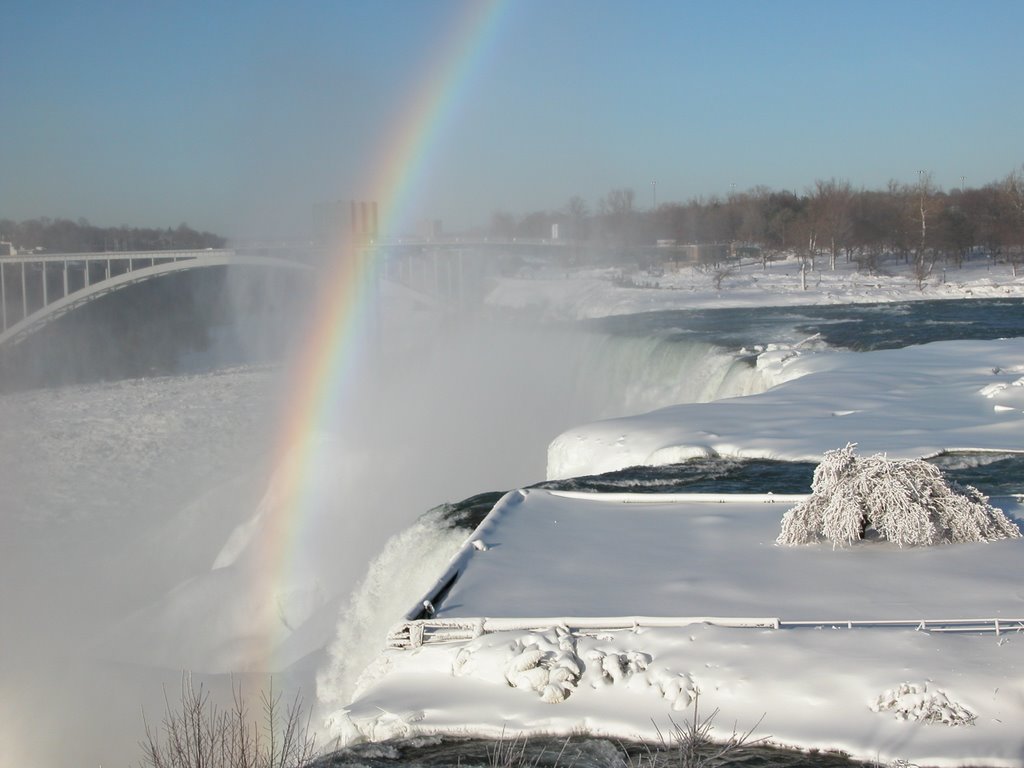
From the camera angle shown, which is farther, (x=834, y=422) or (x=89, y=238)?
(x=89, y=238)

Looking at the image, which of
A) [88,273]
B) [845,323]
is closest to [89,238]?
[88,273]

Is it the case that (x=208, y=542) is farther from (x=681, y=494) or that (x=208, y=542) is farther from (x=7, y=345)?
(x=7, y=345)

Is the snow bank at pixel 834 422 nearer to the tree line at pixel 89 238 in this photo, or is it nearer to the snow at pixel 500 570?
the snow at pixel 500 570

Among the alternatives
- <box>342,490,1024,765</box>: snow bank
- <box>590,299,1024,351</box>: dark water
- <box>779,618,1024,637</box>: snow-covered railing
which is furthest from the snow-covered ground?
<box>779,618,1024,637</box>: snow-covered railing

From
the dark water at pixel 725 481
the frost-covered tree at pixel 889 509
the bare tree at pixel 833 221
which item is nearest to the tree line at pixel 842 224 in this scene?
the bare tree at pixel 833 221

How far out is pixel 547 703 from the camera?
6320 millimetres

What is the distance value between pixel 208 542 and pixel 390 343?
890 inches

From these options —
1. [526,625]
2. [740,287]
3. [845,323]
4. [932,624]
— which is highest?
[740,287]

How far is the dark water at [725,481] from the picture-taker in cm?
565

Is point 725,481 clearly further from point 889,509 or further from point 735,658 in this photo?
point 735,658

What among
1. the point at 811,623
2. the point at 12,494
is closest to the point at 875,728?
the point at 811,623

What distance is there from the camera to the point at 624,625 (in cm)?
705

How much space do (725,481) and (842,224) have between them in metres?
45.3

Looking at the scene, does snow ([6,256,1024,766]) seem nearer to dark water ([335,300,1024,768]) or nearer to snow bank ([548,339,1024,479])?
snow bank ([548,339,1024,479])
